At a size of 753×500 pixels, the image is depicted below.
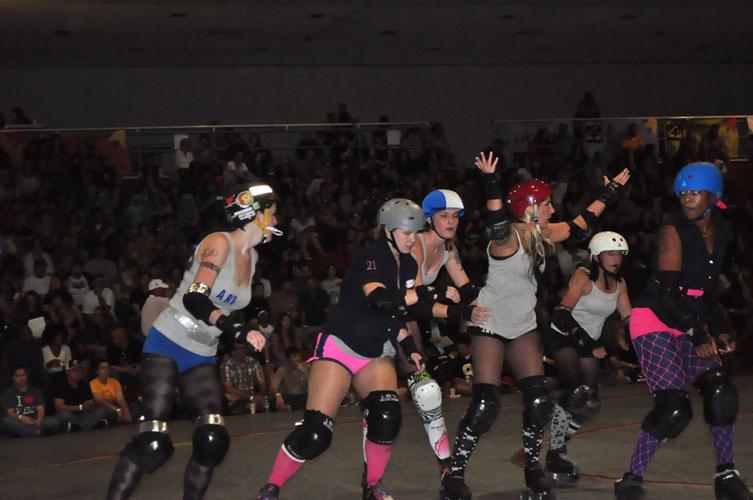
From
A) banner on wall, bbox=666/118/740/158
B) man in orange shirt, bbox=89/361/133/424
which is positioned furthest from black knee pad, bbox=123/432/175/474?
banner on wall, bbox=666/118/740/158

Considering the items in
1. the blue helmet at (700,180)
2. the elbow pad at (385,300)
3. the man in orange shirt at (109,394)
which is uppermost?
the blue helmet at (700,180)

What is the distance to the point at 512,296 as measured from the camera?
5.16m

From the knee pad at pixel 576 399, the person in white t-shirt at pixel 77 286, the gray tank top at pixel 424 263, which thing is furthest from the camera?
the person in white t-shirt at pixel 77 286

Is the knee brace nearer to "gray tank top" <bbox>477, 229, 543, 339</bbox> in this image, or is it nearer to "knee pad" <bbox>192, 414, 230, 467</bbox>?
"knee pad" <bbox>192, 414, 230, 467</bbox>

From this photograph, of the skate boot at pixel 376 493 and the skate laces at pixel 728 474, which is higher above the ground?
the skate laces at pixel 728 474

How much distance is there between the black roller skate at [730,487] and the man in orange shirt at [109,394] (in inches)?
217

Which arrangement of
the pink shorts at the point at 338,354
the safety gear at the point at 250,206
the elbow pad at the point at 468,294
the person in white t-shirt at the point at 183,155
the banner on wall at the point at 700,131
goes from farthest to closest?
1. the banner on wall at the point at 700,131
2. the person in white t-shirt at the point at 183,155
3. the elbow pad at the point at 468,294
4. the pink shorts at the point at 338,354
5. the safety gear at the point at 250,206

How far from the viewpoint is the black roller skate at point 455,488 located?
511cm

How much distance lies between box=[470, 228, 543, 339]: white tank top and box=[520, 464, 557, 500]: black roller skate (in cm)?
62

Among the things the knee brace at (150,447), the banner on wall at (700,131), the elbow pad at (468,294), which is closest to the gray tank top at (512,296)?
the elbow pad at (468,294)

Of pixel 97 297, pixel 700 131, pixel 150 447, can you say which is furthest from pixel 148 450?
pixel 700 131

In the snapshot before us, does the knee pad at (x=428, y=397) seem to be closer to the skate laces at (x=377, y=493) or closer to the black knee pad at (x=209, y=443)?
the skate laces at (x=377, y=493)

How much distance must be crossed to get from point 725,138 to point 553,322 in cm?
1187

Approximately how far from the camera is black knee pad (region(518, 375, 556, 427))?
5039 mm
